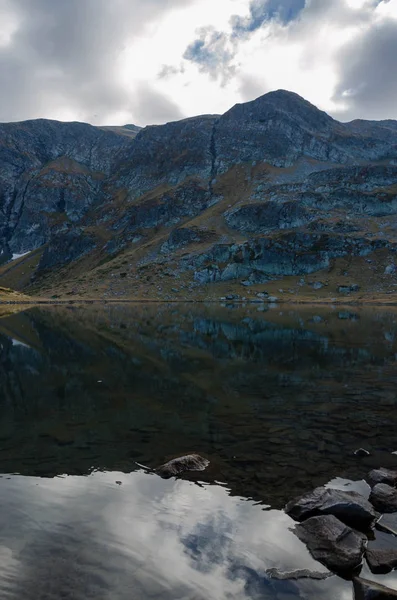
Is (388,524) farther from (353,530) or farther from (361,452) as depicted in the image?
(361,452)

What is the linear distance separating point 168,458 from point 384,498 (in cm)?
965

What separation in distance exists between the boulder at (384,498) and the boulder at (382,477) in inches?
37.8

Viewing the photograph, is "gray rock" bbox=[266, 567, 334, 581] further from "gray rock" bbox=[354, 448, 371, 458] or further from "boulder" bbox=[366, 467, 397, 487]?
"gray rock" bbox=[354, 448, 371, 458]

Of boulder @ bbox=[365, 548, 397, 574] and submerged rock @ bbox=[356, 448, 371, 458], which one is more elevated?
boulder @ bbox=[365, 548, 397, 574]

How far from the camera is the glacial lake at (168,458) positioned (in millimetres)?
11414

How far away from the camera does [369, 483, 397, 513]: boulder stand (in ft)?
50.3

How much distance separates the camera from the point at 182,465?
18.3 m

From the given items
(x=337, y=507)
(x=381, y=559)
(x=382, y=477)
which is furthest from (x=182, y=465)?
(x=381, y=559)

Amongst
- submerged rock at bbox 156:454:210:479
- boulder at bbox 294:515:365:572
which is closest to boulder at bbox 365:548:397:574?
boulder at bbox 294:515:365:572

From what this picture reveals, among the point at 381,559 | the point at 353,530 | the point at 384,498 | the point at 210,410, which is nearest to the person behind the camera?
the point at 381,559

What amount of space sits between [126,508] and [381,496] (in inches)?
386

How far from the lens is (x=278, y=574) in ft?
38.0

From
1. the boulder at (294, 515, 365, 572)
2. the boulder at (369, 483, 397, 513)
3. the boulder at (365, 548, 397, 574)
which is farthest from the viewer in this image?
the boulder at (369, 483, 397, 513)

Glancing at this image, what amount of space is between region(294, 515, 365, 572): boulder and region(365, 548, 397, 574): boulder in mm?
278
